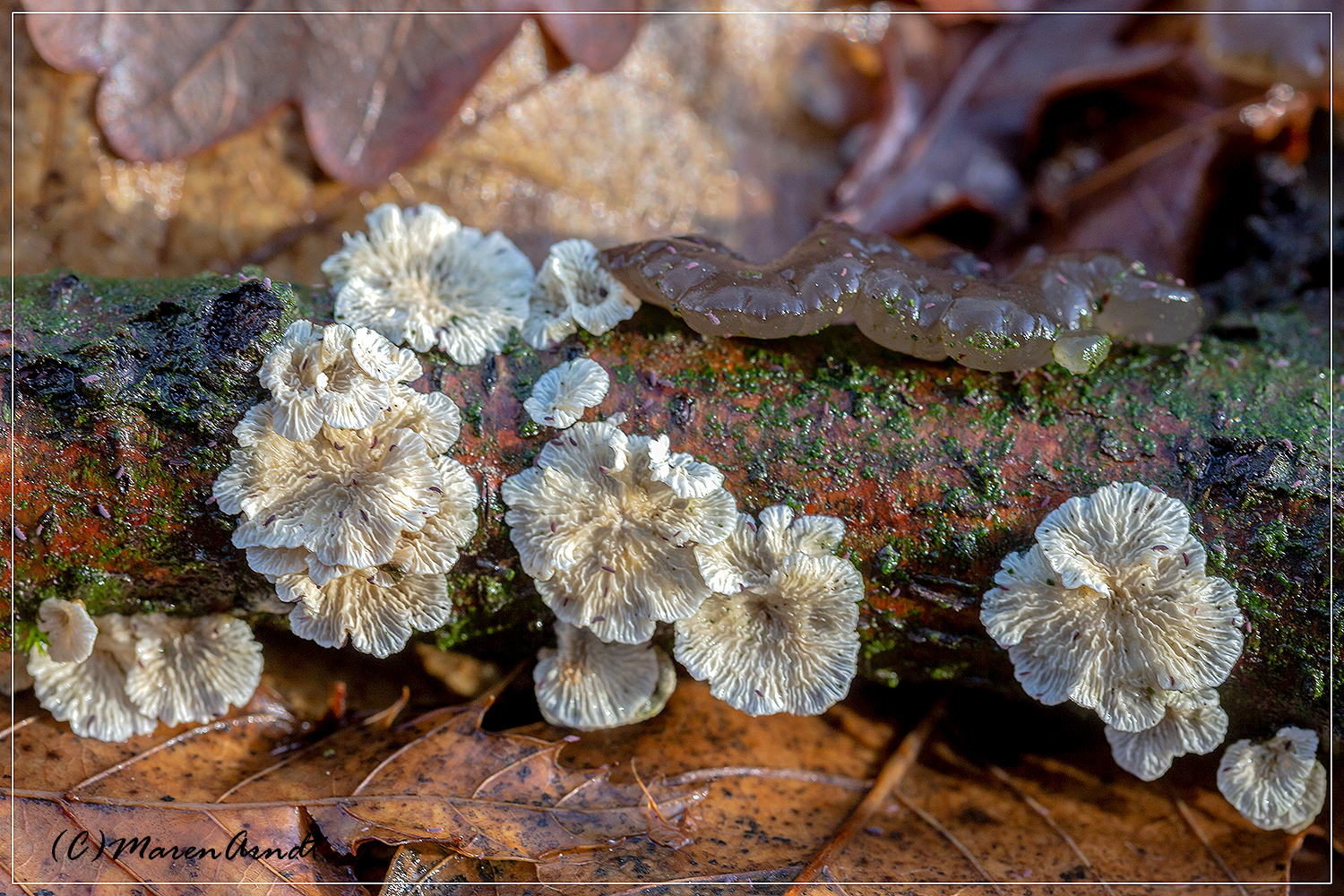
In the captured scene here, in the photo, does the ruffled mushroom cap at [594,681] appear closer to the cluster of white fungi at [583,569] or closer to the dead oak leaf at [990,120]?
the cluster of white fungi at [583,569]

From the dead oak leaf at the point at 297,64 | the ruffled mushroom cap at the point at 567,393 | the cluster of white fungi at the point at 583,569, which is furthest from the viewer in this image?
the dead oak leaf at the point at 297,64

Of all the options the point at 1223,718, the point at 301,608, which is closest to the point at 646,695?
the point at 301,608

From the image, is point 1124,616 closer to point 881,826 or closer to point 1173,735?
point 1173,735

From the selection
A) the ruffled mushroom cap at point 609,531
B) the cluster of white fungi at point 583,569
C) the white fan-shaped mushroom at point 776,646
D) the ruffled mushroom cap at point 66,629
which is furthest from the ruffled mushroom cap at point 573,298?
the ruffled mushroom cap at point 66,629

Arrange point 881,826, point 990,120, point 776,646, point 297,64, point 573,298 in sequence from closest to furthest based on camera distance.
Result: point 776,646, point 573,298, point 881,826, point 297,64, point 990,120

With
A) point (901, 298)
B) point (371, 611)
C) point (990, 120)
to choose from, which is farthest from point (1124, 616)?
point (990, 120)

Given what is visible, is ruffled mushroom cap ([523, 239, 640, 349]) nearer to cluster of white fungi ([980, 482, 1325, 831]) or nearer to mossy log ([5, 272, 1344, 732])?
mossy log ([5, 272, 1344, 732])
